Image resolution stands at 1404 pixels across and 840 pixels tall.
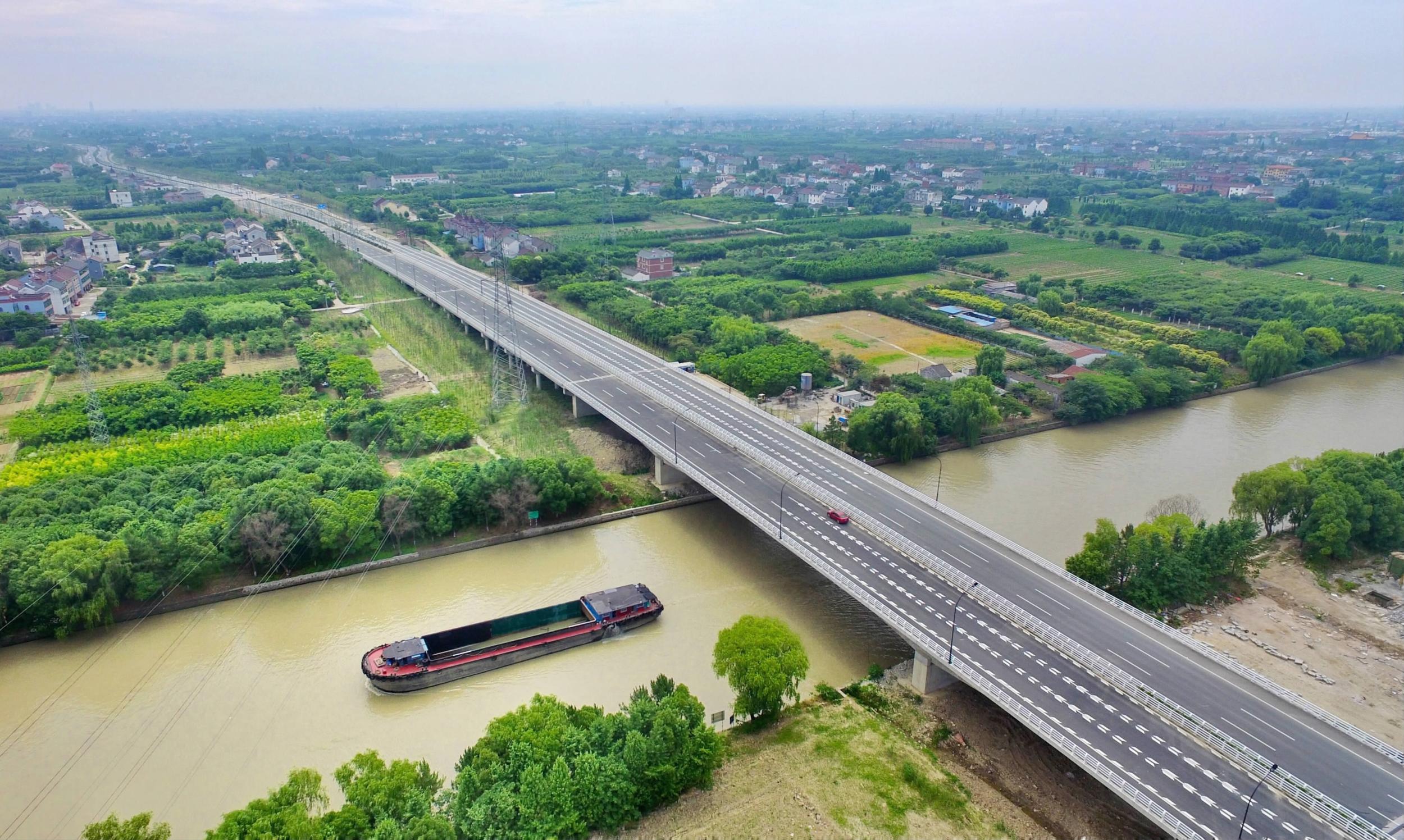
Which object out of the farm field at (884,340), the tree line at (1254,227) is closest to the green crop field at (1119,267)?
the tree line at (1254,227)

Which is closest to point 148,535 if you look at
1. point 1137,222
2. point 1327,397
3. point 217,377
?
point 217,377

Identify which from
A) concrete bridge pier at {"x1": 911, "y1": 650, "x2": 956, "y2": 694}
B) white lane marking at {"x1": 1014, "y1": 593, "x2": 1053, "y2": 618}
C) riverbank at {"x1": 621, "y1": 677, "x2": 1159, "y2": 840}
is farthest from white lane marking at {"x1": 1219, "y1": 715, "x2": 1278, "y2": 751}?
concrete bridge pier at {"x1": 911, "y1": 650, "x2": 956, "y2": 694}

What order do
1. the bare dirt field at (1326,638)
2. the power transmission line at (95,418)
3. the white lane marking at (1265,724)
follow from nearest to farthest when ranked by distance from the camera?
the white lane marking at (1265,724) → the bare dirt field at (1326,638) → the power transmission line at (95,418)

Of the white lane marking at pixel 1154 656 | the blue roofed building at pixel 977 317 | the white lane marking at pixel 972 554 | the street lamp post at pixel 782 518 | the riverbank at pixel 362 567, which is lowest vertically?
the riverbank at pixel 362 567

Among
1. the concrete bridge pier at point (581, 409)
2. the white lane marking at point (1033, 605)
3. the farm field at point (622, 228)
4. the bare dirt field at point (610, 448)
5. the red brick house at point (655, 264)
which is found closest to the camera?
the white lane marking at point (1033, 605)

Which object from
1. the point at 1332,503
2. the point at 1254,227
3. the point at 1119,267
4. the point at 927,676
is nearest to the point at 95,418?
the point at 927,676

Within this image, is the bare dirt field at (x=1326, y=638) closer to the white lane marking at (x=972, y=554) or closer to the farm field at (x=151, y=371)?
the white lane marking at (x=972, y=554)
